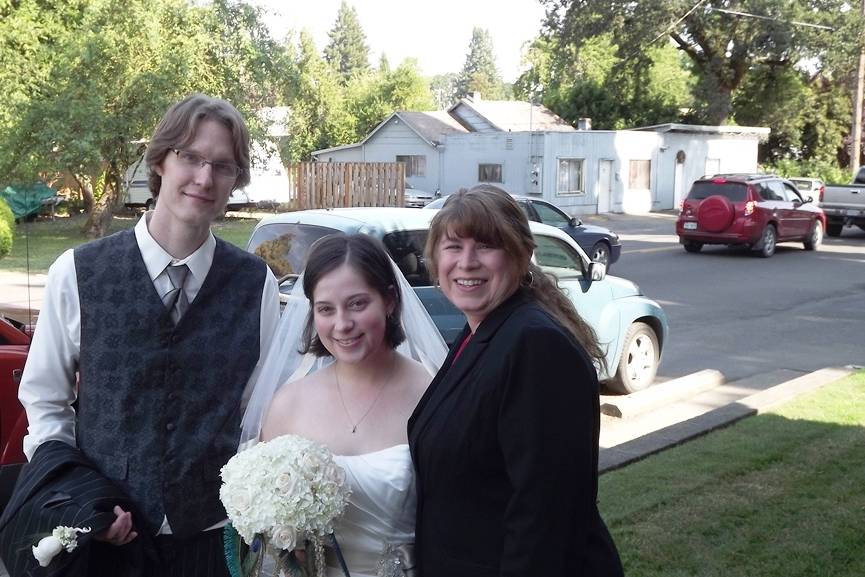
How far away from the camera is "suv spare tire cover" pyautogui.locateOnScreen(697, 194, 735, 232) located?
22016mm

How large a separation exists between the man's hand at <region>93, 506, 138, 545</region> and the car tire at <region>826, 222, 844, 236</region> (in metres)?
28.4

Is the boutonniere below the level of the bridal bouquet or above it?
below

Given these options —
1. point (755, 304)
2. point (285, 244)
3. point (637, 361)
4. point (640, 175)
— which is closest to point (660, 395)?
point (637, 361)

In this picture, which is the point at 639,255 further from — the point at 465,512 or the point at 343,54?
the point at 343,54

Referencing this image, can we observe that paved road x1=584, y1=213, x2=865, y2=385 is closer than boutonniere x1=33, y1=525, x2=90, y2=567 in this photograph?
No

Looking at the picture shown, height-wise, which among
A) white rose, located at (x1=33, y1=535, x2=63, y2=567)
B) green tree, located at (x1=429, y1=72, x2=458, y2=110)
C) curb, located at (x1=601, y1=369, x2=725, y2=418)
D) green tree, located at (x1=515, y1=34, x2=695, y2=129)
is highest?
green tree, located at (x1=429, y1=72, x2=458, y2=110)

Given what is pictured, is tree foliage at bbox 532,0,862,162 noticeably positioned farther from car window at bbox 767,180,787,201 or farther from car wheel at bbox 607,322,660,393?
car wheel at bbox 607,322,660,393

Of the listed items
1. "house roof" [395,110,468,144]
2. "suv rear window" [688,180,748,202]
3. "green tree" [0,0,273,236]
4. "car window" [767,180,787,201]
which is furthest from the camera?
"house roof" [395,110,468,144]

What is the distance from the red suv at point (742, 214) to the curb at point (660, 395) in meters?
13.1

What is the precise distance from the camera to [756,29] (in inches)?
1729

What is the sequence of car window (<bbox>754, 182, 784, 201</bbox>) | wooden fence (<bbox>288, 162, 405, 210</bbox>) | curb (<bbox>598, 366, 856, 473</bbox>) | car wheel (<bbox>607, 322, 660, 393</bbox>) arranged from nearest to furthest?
curb (<bbox>598, 366, 856, 473</bbox>) → car wheel (<bbox>607, 322, 660, 393</bbox>) → car window (<bbox>754, 182, 784, 201</bbox>) → wooden fence (<bbox>288, 162, 405, 210</bbox>)

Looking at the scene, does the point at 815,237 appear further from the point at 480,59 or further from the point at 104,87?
the point at 480,59

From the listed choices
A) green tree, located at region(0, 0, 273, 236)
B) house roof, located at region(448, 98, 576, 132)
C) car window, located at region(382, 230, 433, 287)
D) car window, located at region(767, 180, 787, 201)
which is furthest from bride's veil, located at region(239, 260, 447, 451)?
house roof, located at region(448, 98, 576, 132)

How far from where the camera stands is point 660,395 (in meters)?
8.62
